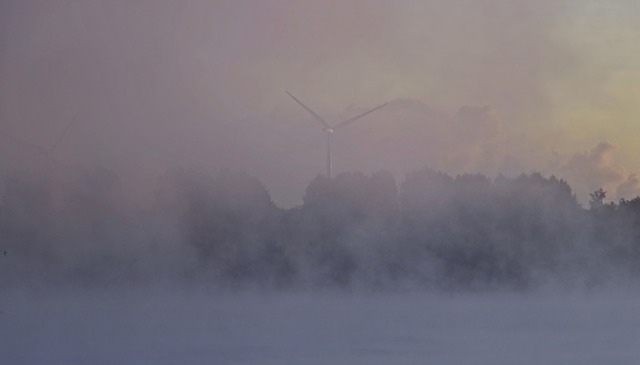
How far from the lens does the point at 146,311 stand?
161ft

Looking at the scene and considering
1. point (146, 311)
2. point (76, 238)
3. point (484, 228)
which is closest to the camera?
point (146, 311)

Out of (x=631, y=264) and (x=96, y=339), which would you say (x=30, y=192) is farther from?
(x=631, y=264)

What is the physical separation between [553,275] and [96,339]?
31818mm

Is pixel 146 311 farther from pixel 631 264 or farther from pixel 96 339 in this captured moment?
pixel 631 264

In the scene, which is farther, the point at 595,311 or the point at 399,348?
the point at 595,311

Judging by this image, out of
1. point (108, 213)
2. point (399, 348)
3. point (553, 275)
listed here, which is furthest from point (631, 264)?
point (399, 348)

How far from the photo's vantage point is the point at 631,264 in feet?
213

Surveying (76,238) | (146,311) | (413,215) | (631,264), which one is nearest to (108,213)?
(76,238)

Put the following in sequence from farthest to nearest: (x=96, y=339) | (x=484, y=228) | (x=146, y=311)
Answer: (x=484, y=228) → (x=146, y=311) → (x=96, y=339)

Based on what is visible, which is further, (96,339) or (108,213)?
(108,213)

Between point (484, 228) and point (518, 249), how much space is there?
2074mm

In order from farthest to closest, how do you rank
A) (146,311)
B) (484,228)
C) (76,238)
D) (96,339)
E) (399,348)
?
(484,228) < (76,238) < (146,311) < (96,339) < (399,348)

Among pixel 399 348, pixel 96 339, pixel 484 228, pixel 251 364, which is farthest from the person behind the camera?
pixel 484 228

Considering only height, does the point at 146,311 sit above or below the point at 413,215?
below
